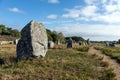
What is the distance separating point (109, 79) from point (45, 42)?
9.50 m

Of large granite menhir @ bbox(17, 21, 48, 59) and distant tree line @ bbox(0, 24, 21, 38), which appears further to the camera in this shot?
distant tree line @ bbox(0, 24, 21, 38)

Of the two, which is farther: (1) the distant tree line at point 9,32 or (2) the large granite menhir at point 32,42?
(1) the distant tree line at point 9,32

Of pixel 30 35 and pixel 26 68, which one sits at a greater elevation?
pixel 30 35

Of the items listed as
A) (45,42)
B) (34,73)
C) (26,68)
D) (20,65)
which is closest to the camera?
(34,73)

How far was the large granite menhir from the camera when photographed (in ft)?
72.2

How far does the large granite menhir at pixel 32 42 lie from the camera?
22.0 m

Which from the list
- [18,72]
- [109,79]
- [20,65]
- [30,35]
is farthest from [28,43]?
[109,79]

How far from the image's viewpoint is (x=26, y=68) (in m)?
17.3

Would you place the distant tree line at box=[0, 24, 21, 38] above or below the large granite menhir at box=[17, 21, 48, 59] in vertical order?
above

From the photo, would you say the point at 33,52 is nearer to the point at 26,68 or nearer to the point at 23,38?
the point at 23,38

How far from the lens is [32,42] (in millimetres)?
22297

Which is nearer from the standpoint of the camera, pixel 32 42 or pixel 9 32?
pixel 32 42

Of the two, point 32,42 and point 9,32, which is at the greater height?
point 9,32

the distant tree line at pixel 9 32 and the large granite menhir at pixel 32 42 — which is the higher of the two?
the distant tree line at pixel 9 32
